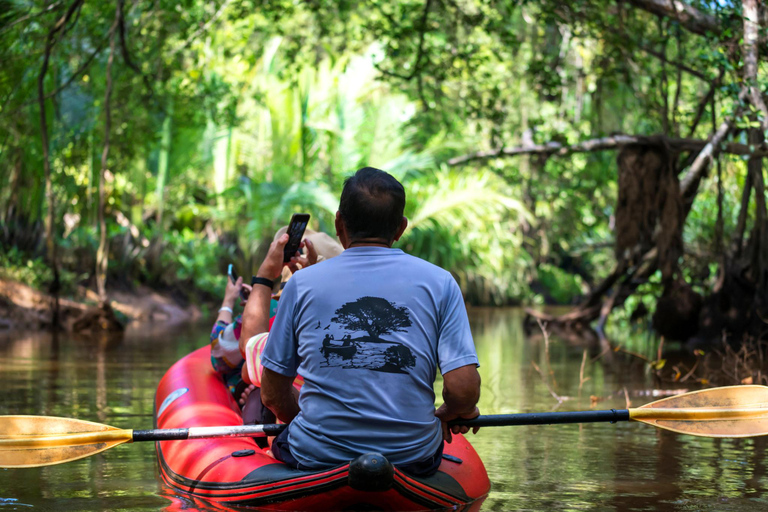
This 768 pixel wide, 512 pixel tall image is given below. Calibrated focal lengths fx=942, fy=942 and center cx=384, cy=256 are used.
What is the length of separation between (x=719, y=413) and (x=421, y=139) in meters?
19.8

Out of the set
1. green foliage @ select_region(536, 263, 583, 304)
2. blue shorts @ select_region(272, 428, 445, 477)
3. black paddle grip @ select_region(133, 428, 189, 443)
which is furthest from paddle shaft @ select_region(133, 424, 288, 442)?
green foliage @ select_region(536, 263, 583, 304)

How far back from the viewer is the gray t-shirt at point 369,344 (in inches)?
111

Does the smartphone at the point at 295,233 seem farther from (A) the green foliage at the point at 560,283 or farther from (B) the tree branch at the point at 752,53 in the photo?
(A) the green foliage at the point at 560,283

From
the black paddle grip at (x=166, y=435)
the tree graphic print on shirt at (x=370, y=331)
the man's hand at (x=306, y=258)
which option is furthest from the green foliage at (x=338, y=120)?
the black paddle grip at (x=166, y=435)

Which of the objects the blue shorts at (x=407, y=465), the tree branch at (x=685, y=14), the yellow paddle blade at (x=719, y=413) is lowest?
the blue shorts at (x=407, y=465)

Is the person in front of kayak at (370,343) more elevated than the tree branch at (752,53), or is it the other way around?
the tree branch at (752,53)

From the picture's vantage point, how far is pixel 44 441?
363 cm

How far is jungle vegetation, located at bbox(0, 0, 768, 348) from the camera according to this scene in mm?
9648

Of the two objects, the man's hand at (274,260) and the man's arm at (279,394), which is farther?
the man's hand at (274,260)

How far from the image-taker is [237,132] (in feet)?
71.6

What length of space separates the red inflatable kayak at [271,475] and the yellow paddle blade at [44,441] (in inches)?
14.6

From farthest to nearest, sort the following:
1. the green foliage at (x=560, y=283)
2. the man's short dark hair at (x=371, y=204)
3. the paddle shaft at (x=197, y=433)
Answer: the green foliage at (x=560, y=283)
the paddle shaft at (x=197, y=433)
the man's short dark hair at (x=371, y=204)

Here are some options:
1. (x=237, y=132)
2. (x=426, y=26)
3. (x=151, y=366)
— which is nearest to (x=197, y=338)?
(x=151, y=366)

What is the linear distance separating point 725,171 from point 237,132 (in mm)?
12463
